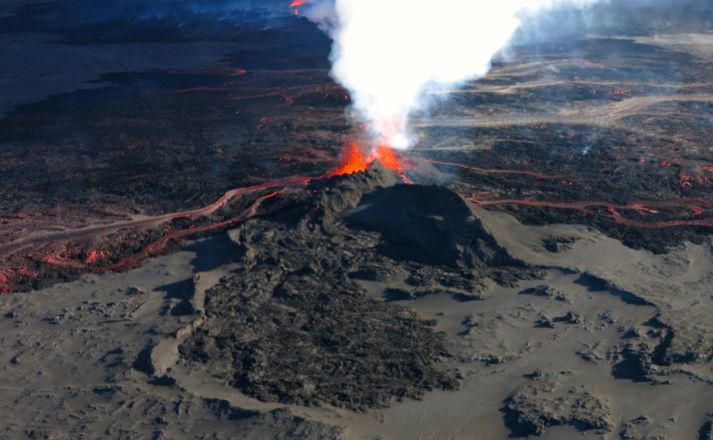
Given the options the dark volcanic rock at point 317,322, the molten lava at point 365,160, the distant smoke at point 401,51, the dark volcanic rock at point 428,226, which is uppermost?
the distant smoke at point 401,51

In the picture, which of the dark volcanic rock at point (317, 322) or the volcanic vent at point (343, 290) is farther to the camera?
the volcanic vent at point (343, 290)

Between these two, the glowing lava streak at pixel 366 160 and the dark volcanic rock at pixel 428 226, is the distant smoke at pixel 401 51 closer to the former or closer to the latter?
the glowing lava streak at pixel 366 160

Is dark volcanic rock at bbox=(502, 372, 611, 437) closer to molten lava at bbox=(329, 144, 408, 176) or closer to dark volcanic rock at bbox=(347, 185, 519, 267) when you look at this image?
dark volcanic rock at bbox=(347, 185, 519, 267)

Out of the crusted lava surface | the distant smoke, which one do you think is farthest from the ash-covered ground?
the distant smoke

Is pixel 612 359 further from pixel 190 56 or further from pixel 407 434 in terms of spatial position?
pixel 190 56

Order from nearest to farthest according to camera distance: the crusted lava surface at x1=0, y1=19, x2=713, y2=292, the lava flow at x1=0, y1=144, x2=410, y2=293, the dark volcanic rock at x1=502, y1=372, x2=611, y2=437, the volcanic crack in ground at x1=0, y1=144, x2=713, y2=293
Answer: the dark volcanic rock at x1=502, y1=372, x2=611, y2=437
the lava flow at x1=0, y1=144, x2=410, y2=293
the volcanic crack in ground at x1=0, y1=144, x2=713, y2=293
the crusted lava surface at x1=0, y1=19, x2=713, y2=292

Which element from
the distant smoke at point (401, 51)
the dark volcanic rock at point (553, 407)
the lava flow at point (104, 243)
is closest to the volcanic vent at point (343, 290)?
the dark volcanic rock at point (553, 407)

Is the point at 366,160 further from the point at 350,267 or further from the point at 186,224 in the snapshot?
the point at 350,267

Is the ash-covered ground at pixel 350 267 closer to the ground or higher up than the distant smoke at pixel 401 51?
closer to the ground
